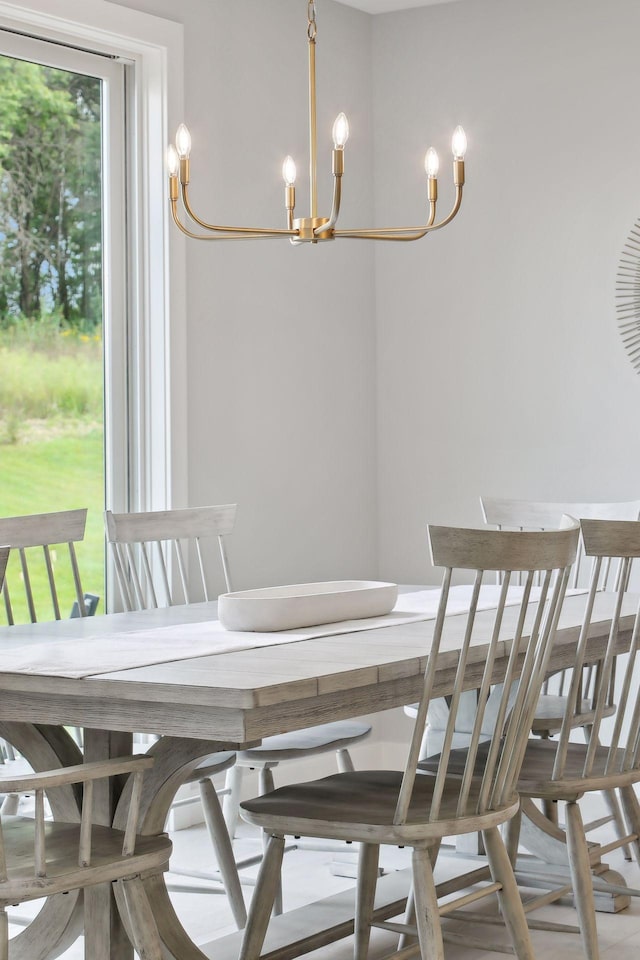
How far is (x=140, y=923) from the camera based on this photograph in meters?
2.01

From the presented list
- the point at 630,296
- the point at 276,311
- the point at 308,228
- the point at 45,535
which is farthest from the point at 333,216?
the point at 630,296

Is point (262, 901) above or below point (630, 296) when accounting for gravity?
below

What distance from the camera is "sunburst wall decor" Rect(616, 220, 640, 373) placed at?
4199 millimetres

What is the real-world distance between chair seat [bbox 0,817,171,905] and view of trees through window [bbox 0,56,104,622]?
146cm

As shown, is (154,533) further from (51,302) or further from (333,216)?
(333,216)

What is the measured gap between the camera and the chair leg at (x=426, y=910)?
207 centimetres

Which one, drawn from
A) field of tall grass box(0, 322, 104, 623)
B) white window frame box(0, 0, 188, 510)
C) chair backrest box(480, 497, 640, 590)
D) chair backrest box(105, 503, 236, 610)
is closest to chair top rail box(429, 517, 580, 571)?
chair backrest box(105, 503, 236, 610)

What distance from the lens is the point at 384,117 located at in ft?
15.6

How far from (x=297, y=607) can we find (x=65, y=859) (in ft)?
2.50

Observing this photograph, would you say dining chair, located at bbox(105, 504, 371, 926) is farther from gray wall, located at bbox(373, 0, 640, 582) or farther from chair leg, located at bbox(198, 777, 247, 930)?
gray wall, located at bbox(373, 0, 640, 582)

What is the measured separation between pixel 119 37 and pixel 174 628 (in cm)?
196

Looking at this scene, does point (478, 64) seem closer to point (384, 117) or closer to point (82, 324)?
point (384, 117)

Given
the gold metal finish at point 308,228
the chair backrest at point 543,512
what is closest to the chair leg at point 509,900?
the gold metal finish at point 308,228

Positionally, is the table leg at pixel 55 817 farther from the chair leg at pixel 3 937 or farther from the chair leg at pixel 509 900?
the chair leg at pixel 509 900
